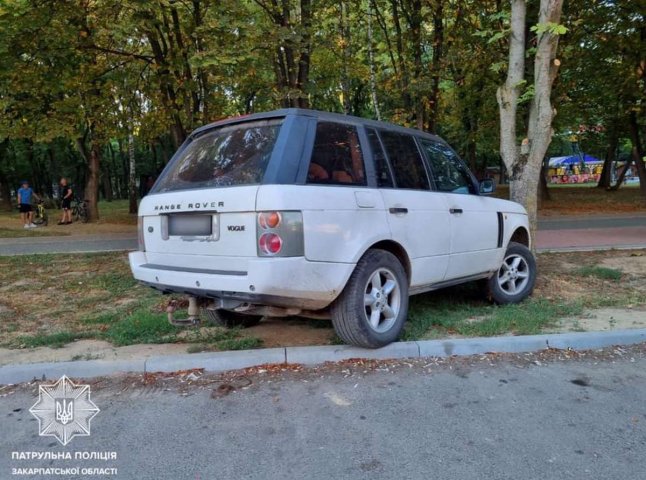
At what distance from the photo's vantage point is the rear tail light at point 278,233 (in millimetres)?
3631

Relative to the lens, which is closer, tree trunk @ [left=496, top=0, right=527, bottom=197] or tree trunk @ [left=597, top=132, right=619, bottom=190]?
tree trunk @ [left=496, top=0, right=527, bottom=197]

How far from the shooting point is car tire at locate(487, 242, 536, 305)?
6102mm

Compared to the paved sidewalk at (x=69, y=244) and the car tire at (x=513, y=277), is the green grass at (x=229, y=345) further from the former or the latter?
the paved sidewalk at (x=69, y=244)

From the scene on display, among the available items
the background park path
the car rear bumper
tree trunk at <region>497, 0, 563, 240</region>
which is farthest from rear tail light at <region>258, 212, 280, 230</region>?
the background park path

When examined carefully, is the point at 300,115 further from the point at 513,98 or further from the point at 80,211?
the point at 80,211

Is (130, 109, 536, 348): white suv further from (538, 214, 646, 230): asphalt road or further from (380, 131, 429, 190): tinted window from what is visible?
(538, 214, 646, 230): asphalt road

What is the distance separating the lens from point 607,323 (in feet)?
17.6

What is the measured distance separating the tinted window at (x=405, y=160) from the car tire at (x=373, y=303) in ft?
2.72

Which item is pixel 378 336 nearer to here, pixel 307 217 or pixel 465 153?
pixel 307 217

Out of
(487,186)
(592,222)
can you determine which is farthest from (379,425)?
(592,222)

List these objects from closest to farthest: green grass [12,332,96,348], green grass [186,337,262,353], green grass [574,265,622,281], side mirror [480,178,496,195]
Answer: green grass [186,337,262,353] < green grass [12,332,96,348] < side mirror [480,178,496,195] < green grass [574,265,622,281]

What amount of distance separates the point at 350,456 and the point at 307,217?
5.37ft

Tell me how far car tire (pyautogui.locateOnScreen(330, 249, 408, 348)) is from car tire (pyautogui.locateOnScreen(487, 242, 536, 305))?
195 centimetres

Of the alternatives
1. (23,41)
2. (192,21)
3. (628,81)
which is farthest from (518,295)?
(628,81)
